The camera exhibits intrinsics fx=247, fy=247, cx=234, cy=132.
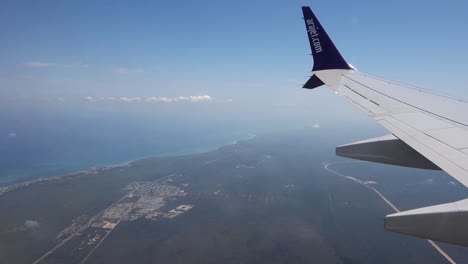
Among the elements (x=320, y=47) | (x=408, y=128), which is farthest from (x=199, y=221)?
(x=408, y=128)

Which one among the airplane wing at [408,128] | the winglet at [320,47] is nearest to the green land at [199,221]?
the winglet at [320,47]

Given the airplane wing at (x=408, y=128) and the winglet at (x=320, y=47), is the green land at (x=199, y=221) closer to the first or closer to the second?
the winglet at (x=320, y=47)

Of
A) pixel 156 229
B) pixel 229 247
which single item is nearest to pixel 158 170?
pixel 156 229

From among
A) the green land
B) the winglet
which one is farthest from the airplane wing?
the green land

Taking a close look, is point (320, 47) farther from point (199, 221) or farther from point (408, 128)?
point (199, 221)

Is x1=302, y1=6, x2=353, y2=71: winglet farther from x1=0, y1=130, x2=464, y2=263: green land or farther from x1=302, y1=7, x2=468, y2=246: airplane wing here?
x1=0, y1=130, x2=464, y2=263: green land

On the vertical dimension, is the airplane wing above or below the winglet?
below

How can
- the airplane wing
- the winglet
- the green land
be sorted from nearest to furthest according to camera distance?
1. the airplane wing
2. the winglet
3. the green land

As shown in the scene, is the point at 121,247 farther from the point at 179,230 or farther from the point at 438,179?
the point at 438,179

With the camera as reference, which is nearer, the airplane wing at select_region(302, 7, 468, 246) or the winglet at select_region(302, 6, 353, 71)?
the airplane wing at select_region(302, 7, 468, 246)
